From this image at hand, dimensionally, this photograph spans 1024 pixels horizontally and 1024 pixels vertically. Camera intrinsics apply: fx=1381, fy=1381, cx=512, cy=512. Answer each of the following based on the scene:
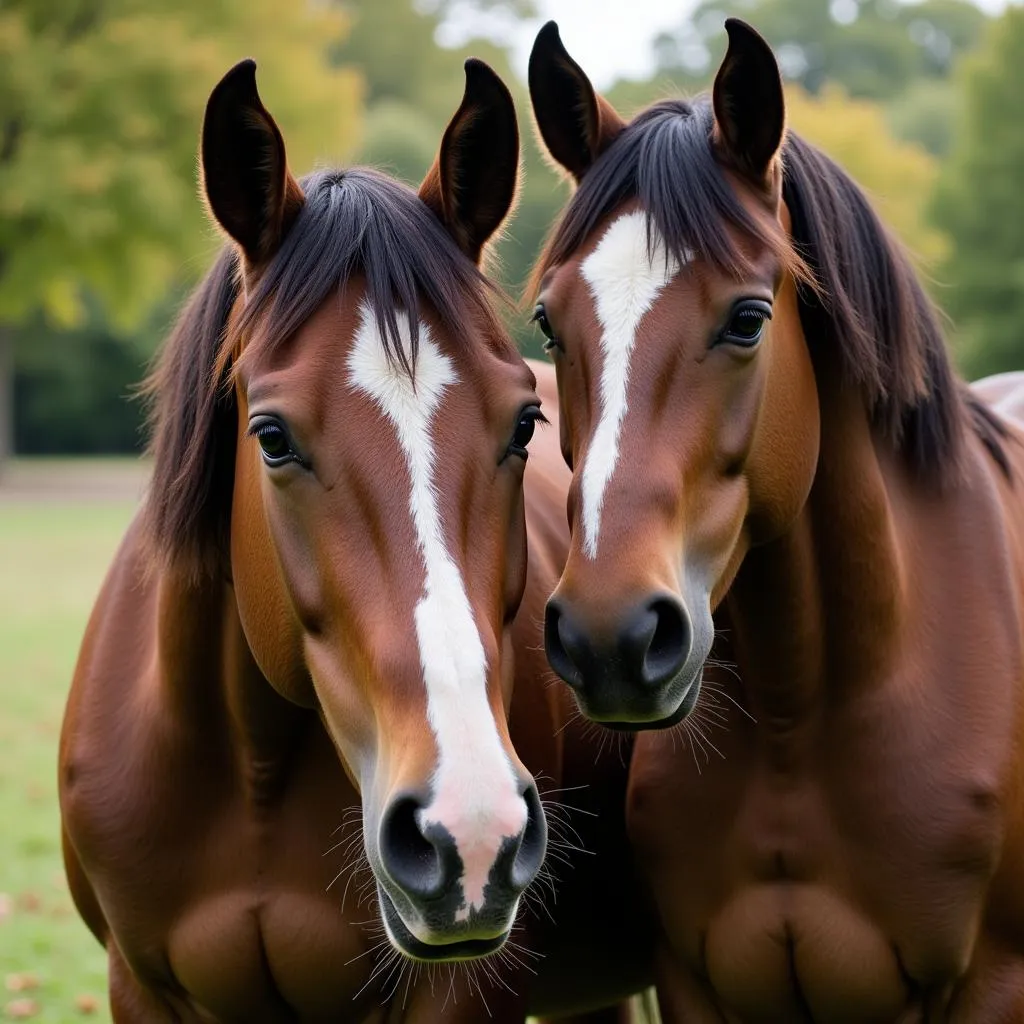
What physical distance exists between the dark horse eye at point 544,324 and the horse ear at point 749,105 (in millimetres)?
573

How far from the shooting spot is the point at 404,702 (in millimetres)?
2545

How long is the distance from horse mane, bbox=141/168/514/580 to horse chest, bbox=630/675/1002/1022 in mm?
1315

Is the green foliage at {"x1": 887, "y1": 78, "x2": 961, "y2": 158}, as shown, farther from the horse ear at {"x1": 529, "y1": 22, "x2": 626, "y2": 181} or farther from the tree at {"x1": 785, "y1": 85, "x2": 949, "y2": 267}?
the horse ear at {"x1": 529, "y1": 22, "x2": 626, "y2": 181}

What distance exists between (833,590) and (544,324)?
100cm

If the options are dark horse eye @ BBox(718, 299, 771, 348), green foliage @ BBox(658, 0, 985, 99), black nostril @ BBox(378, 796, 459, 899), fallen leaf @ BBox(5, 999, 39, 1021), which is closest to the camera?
black nostril @ BBox(378, 796, 459, 899)

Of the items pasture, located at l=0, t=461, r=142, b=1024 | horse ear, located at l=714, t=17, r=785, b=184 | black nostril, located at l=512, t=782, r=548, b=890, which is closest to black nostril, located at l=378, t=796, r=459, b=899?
black nostril, located at l=512, t=782, r=548, b=890

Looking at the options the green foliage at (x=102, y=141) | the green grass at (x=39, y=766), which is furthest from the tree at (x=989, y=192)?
the green grass at (x=39, y=766)

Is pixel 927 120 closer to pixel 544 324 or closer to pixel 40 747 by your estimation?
pixel 40 747

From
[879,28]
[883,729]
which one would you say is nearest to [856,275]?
[883,729]

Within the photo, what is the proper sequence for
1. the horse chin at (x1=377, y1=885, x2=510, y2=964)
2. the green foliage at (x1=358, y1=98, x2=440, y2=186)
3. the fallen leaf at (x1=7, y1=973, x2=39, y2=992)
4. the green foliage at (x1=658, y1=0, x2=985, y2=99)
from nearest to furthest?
the horse chin at (x1=377, y1=885, x2=510, y2=964), the fallen leaf at (x1=7, y1=973, x2=39, y2=992), the green foliage at (x1=358, y1=98, x2=440, y2=186), the green foliage at (x1=658, y1=0, x2=985, y2=99)

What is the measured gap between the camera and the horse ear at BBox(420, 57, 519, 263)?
10.4 feet

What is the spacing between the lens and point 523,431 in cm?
299

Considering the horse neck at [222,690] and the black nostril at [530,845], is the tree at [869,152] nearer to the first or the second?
the horse neck at [222,690]

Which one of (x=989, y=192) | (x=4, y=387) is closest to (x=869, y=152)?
(x=989, y=192)
